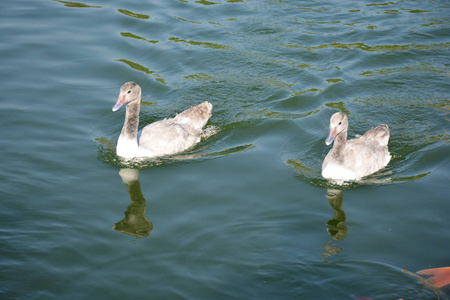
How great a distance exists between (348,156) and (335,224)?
211 cm

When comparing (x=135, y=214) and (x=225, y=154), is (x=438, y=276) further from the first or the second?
(x=225, y=154)

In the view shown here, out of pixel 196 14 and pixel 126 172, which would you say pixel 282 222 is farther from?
pixel 196 14

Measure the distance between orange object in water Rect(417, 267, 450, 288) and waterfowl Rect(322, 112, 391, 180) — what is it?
3181 millimetres

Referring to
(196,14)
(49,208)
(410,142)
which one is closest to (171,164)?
(49,208)

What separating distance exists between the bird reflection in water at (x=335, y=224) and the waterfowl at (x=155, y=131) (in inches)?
142

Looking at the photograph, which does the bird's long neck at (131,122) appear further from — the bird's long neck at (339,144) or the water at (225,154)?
the bird's long neck at (339,144)

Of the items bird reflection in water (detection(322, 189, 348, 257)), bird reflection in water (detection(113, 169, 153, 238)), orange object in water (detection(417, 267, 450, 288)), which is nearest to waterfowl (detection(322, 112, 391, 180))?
bird reflection in water (detection(322, 189, 348, 257))

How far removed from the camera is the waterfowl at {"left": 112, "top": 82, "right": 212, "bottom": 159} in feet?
40.5

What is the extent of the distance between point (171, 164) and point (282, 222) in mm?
3144

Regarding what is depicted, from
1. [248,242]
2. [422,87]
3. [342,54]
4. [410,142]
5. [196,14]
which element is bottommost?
[248,242]

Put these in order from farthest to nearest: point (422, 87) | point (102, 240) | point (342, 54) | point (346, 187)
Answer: point (342, 54) < point (422, 87) < point (346, 187) < point (102, 240)

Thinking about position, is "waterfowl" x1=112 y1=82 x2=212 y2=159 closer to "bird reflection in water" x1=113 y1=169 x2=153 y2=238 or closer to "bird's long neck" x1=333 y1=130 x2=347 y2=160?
"bird reflection in water" x1=113 y1=169 x2=153 y2=238

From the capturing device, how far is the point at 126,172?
12.1 metres

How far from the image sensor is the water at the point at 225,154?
9.02 metres
